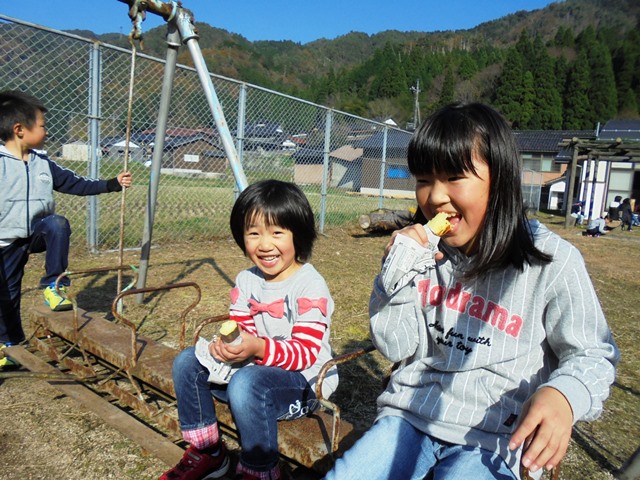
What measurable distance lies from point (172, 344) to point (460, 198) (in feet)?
8.04

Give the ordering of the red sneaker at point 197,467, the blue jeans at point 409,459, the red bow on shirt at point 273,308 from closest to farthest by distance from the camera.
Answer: the blue jeans at point 409,459 < the red sneaker at point 197,467 < the red bow on shirt at point 273,308

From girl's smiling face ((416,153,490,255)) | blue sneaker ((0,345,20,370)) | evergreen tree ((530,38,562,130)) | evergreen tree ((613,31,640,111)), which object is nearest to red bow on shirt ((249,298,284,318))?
girl's smiling face ((416,153,490,255))

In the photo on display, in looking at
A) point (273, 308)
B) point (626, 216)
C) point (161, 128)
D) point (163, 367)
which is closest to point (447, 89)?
point (626, 216)

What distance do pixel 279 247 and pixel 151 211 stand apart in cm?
198

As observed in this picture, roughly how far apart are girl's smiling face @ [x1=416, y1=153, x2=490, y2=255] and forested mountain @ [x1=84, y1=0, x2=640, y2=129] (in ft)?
106

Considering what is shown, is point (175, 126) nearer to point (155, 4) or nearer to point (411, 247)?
point (155, 4)

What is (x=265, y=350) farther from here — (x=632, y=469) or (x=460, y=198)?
(x=632, y=469)

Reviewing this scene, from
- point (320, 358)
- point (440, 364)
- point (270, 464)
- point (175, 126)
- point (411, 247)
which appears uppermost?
point (175, 126)

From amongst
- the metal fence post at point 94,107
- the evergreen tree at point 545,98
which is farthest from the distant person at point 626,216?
the evergreen tree at point 545,98

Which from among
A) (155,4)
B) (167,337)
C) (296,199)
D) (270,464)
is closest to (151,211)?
(167,337)

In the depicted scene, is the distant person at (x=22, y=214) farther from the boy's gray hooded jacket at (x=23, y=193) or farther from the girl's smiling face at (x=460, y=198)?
the girl's smiling face at (x=460, y=198)

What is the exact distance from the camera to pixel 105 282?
4668 millimetres

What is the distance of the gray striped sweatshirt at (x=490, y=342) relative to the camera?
49.8 inches

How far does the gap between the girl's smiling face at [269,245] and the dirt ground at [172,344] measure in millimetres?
914
